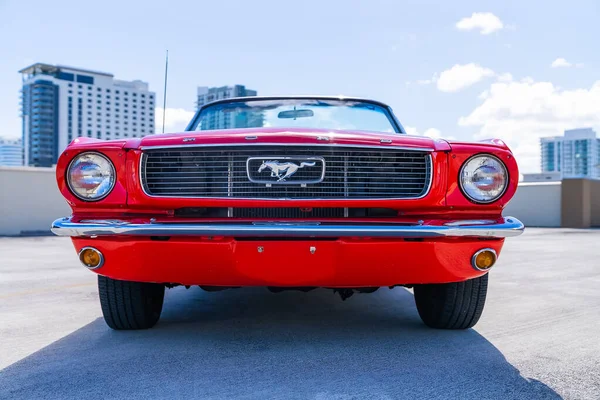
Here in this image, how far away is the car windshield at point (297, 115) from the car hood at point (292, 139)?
4.55 ft

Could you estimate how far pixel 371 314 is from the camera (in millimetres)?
3900

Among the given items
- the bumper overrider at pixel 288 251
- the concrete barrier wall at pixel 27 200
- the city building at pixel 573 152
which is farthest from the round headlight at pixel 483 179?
the city building at pixel 573 152

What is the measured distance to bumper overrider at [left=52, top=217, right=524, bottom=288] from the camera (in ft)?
8.62

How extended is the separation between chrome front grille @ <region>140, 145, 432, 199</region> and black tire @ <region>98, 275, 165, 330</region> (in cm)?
66

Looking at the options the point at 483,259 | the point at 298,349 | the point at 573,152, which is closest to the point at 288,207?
the point at 298,349

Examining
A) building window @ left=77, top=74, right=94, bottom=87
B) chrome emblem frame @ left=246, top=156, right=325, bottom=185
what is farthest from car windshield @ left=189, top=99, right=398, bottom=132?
building window @ left=77, top=74, right=94, bottom=87

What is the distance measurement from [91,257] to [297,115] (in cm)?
212

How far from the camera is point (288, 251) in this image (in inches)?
104

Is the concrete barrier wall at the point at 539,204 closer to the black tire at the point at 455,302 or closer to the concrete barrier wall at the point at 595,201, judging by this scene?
the concrete barrier wall at the point at 595,201

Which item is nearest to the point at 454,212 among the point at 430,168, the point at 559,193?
the point at 430,168

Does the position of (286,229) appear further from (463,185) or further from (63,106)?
(63,106)

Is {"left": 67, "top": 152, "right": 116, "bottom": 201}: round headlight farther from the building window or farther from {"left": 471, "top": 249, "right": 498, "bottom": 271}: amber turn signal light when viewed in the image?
the building window

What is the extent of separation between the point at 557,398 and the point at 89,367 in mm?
2086

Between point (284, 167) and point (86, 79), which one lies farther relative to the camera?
point (86, 79)
